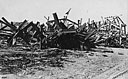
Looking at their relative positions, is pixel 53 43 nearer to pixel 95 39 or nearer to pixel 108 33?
pixel 95 39

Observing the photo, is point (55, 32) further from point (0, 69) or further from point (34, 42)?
point (0, 69)

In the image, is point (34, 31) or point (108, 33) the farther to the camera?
point (108, 33)

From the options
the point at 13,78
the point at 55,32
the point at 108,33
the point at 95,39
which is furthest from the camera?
the point at 108,33

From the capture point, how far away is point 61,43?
12.3 metres

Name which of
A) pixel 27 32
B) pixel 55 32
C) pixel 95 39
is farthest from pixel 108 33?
pixel 27 32

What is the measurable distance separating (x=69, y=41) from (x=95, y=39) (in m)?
2.34

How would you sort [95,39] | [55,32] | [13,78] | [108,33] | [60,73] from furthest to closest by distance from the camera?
1. [108,33]
2. [95,39]
3. [55,32]
4. [60,73]
5. [13,78]

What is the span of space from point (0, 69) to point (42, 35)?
6.28m

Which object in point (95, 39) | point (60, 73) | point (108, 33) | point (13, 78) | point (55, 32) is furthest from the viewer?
point (108, 33)

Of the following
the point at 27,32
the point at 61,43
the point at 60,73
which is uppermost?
the point at 27,32

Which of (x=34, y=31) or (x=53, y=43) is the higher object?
(x=34, y=31)

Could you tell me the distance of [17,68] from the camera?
5965mm

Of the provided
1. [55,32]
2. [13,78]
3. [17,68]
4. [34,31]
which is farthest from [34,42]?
[13,78]

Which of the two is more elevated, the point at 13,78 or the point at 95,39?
the point at 95,39
